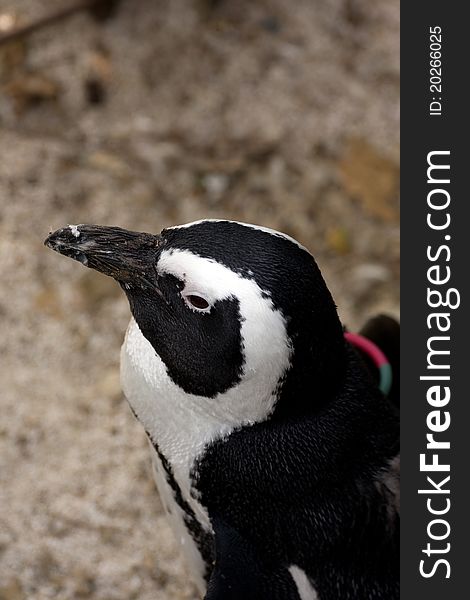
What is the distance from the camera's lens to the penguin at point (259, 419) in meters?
1.18

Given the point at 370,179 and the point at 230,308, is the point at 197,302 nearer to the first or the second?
the point at 230,308

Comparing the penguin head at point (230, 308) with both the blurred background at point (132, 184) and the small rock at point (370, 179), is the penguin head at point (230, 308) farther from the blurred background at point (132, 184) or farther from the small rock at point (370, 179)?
the small rock at point (370, 179)

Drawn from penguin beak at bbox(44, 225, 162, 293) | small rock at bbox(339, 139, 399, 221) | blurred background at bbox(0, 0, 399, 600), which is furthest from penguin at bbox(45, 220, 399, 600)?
small rock at bbox(339, 139, 399, 221)

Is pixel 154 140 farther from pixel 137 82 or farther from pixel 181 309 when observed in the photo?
pixel 181 309

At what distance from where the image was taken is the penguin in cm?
118

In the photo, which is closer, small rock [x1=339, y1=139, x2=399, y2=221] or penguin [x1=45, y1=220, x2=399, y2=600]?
penguin [x1=45, y1=220, x2=399, y2=600]

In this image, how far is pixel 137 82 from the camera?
2447 millimetres

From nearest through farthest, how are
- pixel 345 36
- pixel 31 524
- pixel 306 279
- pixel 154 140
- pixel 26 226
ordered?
pixel 306 279, pixel 31 524, pixel 26 226, pixel 154 140, pixel 345 36

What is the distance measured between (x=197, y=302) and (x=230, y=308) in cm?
6

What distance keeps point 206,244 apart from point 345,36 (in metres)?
1.61

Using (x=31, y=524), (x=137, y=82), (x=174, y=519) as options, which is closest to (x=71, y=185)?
(x=137, y=82)

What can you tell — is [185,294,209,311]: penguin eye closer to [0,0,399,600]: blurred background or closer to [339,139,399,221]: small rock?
[0,0,399,600]: blurred background

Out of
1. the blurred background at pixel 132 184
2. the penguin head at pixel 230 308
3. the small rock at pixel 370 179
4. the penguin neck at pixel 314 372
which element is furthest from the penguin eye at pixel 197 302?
the small rock at pixel 370 179

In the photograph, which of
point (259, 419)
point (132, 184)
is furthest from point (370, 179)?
point (259, 419)
